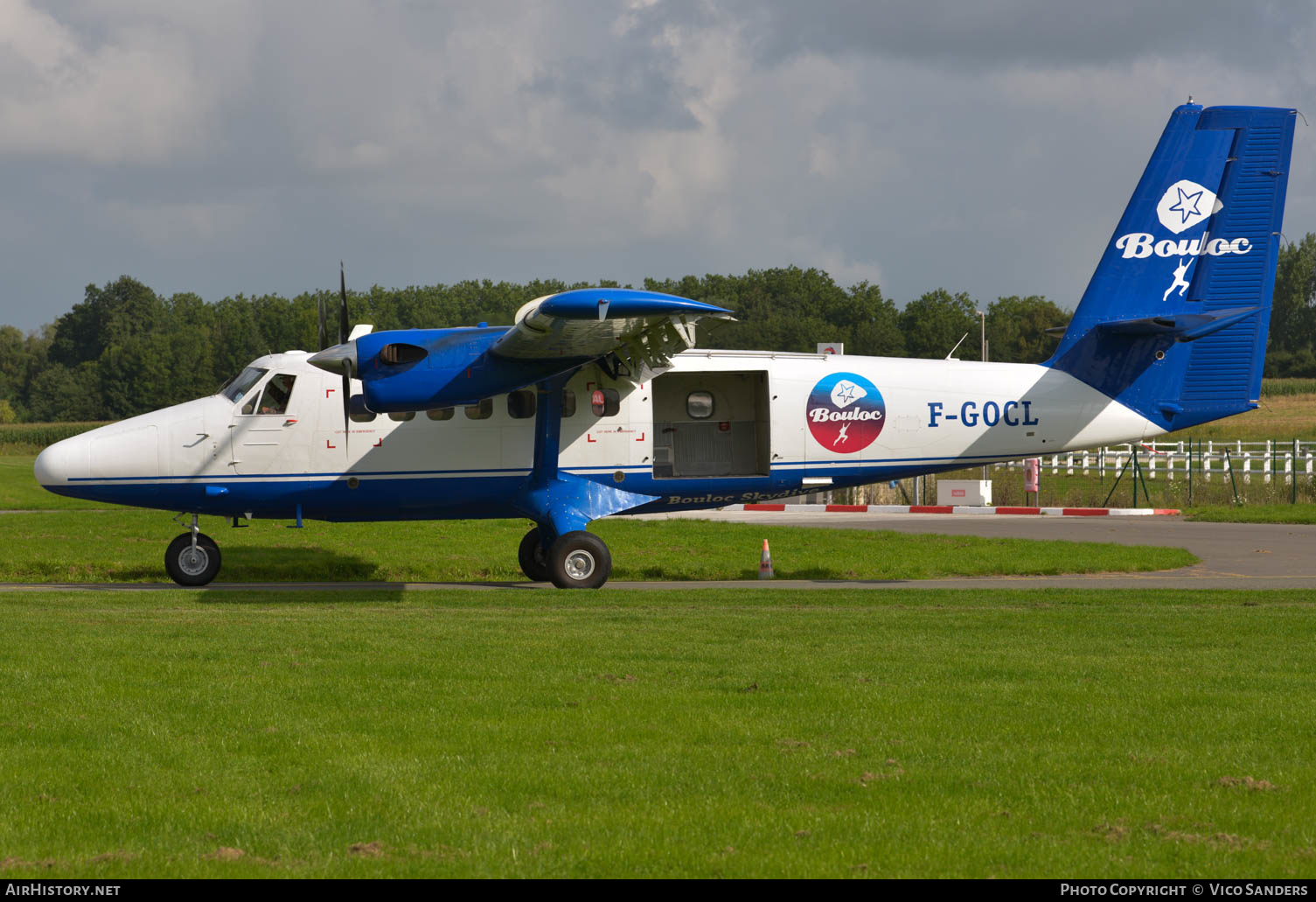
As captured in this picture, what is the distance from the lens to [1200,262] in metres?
19.4

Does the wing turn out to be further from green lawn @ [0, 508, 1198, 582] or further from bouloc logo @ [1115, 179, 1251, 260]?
bouloc logo @ [1115, 179, 1251, 260]

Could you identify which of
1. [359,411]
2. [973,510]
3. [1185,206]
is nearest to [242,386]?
[359,411]

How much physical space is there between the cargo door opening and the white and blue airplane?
1.2 inches

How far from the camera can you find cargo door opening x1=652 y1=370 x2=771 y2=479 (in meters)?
18.9

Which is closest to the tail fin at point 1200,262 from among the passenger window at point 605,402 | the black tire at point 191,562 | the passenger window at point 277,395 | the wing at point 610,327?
the wing at point 610,327

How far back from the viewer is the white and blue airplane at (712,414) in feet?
58.8

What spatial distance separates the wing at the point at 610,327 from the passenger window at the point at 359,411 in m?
2.85

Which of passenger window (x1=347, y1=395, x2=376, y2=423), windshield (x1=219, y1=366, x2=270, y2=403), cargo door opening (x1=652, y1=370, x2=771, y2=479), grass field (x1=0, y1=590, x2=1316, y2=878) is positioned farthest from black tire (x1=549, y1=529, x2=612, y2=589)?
windshield (x1=219, y1=366, x2=270, y2=403)

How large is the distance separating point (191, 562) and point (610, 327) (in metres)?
7.88

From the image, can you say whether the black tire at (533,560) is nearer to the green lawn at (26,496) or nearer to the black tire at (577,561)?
the black tire at (577,561)

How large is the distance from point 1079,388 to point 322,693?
47.0 feet

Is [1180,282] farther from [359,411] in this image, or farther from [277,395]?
[277,395]

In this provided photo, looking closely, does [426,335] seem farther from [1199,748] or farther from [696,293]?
[696,293]
